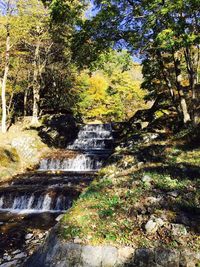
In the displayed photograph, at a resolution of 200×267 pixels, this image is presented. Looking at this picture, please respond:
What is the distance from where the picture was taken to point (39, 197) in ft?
42.6

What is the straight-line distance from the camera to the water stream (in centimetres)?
942

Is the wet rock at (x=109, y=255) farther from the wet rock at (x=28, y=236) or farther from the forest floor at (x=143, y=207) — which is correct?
the wet rock at (x=28, y=236)

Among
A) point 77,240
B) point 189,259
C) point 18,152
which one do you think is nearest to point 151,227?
point 189,259

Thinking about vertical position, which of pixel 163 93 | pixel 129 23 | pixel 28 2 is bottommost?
pixel 163 93

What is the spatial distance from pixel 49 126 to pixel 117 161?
15.5 m

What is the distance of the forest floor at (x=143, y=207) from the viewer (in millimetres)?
5938

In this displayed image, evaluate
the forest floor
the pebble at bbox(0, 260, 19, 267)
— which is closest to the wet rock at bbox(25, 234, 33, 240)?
the pebble at bbox(0, 260, 19, 267)

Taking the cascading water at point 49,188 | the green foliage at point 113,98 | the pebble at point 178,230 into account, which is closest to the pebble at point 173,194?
the pebble at point 178,230

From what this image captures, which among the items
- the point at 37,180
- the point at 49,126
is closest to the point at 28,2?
the point at 49,126

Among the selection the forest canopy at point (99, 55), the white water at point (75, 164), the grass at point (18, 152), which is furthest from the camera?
the white water at point (75, 164)

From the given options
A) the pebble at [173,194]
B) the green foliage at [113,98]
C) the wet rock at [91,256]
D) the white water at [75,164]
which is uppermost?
the green foliage at [113,98]

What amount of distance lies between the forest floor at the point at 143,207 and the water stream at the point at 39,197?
238 cm

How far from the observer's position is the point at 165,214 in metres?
6.54

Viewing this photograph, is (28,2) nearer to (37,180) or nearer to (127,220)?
(37,180)
